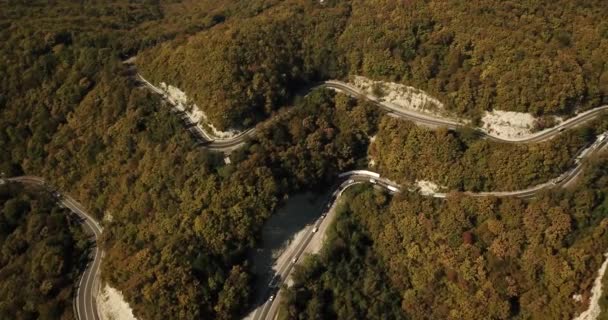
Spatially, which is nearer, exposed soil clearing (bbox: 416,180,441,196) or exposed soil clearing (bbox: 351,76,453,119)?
exposed soil clearing (bbox: 416,180,441,196)

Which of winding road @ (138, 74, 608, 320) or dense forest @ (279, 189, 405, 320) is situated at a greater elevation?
winding road @ (138, 74, 608, 320)

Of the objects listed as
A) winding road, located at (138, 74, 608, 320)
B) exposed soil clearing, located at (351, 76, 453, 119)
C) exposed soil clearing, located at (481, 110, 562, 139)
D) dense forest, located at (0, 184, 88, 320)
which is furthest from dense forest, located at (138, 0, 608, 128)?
dense forest, located at (0, 184, 88, 320)

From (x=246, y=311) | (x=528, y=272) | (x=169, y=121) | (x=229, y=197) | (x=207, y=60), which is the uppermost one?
(x=207, y=60)

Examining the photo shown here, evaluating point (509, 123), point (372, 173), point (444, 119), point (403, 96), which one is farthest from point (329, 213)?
point (509, 123)

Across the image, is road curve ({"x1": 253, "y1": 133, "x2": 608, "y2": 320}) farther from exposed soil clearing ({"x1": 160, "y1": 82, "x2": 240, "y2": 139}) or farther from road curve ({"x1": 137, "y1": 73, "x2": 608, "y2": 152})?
exposed soil clearing ({"x1": 160, "y1": 82, "x2": 240, "y2": 139})

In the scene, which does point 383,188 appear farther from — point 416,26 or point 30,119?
→ point 30,119

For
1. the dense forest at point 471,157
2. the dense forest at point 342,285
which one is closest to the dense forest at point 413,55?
the dense forest at point 471,157

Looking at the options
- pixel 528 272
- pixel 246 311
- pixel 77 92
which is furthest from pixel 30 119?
pixel 528 272
